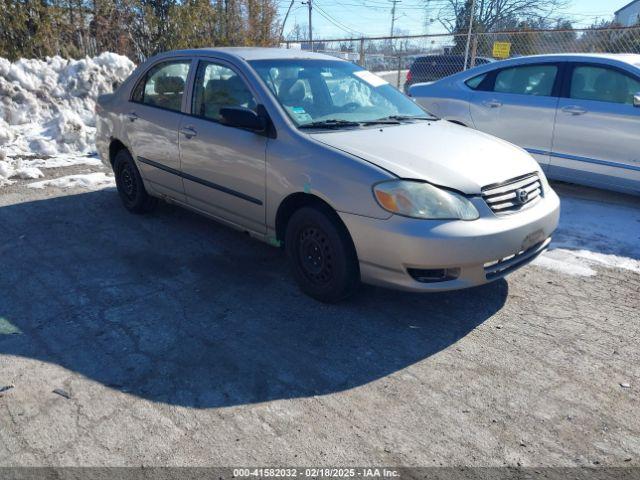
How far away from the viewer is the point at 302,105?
13.5 feet

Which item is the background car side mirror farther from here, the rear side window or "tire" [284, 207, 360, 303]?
the rear side window

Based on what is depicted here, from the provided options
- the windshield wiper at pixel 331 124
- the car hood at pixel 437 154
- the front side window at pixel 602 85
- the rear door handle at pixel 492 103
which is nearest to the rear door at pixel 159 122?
Answer: the windshield wiper at pixel 331 124

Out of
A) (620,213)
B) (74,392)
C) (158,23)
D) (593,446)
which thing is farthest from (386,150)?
(158,23)

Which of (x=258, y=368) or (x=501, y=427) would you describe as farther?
(x=258, y=368)

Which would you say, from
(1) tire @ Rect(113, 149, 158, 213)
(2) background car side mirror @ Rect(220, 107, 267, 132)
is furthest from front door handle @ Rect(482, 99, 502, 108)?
(1) tire @ Rect(113, 149, 158, 213)

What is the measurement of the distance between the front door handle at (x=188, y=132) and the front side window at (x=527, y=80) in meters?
4.25

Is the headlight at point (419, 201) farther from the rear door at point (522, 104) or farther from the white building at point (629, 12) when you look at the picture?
the white building at point (629, 12)

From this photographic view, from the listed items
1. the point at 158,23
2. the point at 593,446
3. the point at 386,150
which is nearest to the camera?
the point at 593,446

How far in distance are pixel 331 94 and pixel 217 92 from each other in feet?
3.19

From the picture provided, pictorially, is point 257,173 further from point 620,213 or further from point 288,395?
point 620,213

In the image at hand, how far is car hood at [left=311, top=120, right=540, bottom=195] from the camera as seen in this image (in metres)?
3.39

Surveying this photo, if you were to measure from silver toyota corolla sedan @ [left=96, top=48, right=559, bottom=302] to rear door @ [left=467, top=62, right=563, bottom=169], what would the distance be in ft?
7.98

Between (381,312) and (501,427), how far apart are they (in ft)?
4.18

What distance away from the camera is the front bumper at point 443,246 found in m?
3.21
